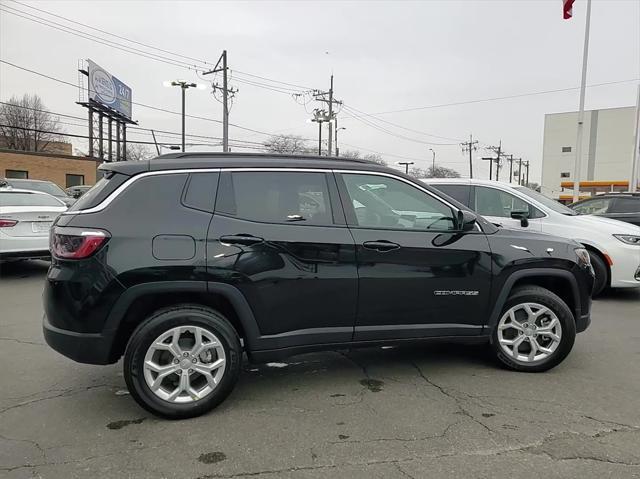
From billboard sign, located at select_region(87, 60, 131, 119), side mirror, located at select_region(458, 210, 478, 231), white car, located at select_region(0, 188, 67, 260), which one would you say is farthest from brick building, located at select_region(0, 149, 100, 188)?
side mirror, located at select_region(458, 210, 478, 231)

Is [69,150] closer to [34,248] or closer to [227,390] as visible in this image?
[34,248]

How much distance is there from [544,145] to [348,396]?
79.9 m

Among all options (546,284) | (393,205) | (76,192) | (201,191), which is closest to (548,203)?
(546,284)

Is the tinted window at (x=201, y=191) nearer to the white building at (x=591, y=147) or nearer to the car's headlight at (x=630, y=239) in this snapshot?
the car's headlight at (x=630, y=239)

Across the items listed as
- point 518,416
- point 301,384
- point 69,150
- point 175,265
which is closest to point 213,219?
point 175,265

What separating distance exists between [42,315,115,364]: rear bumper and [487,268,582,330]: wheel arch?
3.00 metres

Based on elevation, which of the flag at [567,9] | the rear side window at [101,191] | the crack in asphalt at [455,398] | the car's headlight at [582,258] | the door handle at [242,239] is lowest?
the crack in asphalt at [455,398]

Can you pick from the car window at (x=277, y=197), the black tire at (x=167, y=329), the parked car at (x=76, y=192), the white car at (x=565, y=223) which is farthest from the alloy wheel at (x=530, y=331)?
the parked car at (x=76, y=192)

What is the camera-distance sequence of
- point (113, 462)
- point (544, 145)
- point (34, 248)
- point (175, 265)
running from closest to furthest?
point (113, 462)
point (175, 265)
point (34, 248)
point (544, 145)

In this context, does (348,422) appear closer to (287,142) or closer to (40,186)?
(40,186)

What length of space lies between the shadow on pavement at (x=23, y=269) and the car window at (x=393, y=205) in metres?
7.62

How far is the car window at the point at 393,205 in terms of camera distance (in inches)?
157

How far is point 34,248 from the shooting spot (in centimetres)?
845

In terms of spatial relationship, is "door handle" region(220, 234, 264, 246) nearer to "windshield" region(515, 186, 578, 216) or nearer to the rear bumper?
the rear bumper
